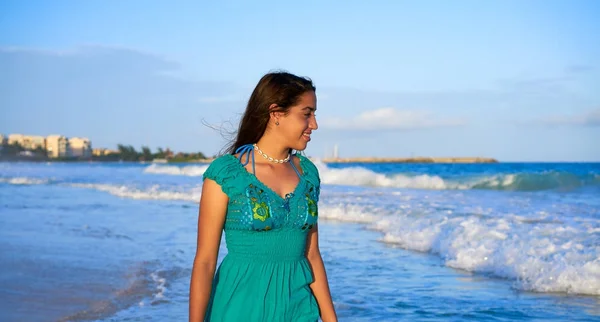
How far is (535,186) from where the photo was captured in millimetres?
31781

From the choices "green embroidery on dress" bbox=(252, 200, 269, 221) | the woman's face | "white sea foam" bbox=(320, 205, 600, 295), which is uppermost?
the woman's face

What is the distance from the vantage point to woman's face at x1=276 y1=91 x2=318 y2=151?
9.64 ft

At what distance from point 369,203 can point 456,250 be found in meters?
9.20

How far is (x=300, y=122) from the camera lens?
294 centimetres

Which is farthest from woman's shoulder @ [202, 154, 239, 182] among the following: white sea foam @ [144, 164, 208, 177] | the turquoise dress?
white sea foam @ [144, 164, 208, 177]

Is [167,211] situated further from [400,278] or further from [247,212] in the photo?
[247,212]

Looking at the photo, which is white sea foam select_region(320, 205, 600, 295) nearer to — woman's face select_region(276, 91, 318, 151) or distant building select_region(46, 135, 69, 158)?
woman's face select_region(276, 91, 318, 151)

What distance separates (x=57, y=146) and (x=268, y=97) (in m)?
138

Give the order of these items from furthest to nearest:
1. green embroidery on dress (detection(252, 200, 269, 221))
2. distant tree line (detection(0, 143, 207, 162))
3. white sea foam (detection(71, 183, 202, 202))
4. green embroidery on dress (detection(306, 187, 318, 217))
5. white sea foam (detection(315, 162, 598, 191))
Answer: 1. distant tree line (detection(0, 143, 207, 162))
2. white sea foam (detection(315, 162, 598, 191))
3. white sea foam (detection(71, 183, 202, 202))
4. green embroidery on dress (detection(306, 187, 318, 217))
5. green embroidery on dress (detection(252, 200, 269, 221))

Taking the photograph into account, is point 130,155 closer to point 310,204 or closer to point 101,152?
point 101,152

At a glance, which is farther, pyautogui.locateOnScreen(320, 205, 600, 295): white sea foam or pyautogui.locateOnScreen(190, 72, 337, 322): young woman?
pyautogui.locateOnScreen(320, 205, 600, 295): white sea foam

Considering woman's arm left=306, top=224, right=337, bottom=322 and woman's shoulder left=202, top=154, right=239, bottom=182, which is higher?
woman's shoulder left=202, top=154, right=239, bottom=182

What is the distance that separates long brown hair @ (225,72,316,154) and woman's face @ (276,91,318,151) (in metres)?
0.02

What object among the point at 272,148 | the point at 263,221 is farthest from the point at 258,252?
the point at 272,148
